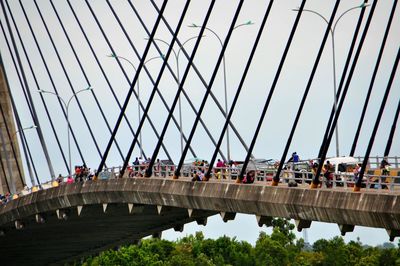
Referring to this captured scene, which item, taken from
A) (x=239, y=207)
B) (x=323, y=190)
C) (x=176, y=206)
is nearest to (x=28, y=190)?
(x=176, y=206)

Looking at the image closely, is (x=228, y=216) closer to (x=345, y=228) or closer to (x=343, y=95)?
(x=345, y=228)

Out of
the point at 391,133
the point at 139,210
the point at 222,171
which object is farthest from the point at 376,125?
the point at 139,210

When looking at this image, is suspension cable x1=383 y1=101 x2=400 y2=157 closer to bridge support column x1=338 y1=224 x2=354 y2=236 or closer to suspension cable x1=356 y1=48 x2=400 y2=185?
suspension cable x1=356 y1=48 x2=400 y2=185

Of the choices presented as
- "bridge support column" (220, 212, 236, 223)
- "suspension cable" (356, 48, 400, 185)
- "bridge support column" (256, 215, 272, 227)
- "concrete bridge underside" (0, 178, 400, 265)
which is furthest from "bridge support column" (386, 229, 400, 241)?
"bridge support column" (220, 212, 236, 223)

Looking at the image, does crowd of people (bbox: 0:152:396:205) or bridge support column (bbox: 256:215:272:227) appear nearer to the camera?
crowd of people (bbox: 0:152:396:205)

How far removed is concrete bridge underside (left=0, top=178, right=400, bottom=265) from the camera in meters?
58.7

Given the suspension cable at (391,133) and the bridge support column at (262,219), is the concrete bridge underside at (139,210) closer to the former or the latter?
the bridge support column at (262,219)

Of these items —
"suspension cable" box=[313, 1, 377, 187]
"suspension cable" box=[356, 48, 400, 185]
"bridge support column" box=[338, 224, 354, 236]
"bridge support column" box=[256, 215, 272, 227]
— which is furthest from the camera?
"bridge support column" box=[256, 215, 272, 227]

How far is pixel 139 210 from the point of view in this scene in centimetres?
8831

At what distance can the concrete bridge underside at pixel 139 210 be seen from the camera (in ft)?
192

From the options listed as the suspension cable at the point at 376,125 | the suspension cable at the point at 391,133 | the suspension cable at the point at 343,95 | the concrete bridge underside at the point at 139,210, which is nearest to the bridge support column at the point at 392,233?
the concrete bridge underside at the point at 139,210

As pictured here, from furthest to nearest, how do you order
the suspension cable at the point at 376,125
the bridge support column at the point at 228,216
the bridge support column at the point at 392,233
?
the bridge support column at the point at 228,216, the suspension cable at the point at 376,125, the bridge support column at the point at 392,233

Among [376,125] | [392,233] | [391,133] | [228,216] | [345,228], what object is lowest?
[392,233]

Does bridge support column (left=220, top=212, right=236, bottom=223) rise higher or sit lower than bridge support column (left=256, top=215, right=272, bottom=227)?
higher
